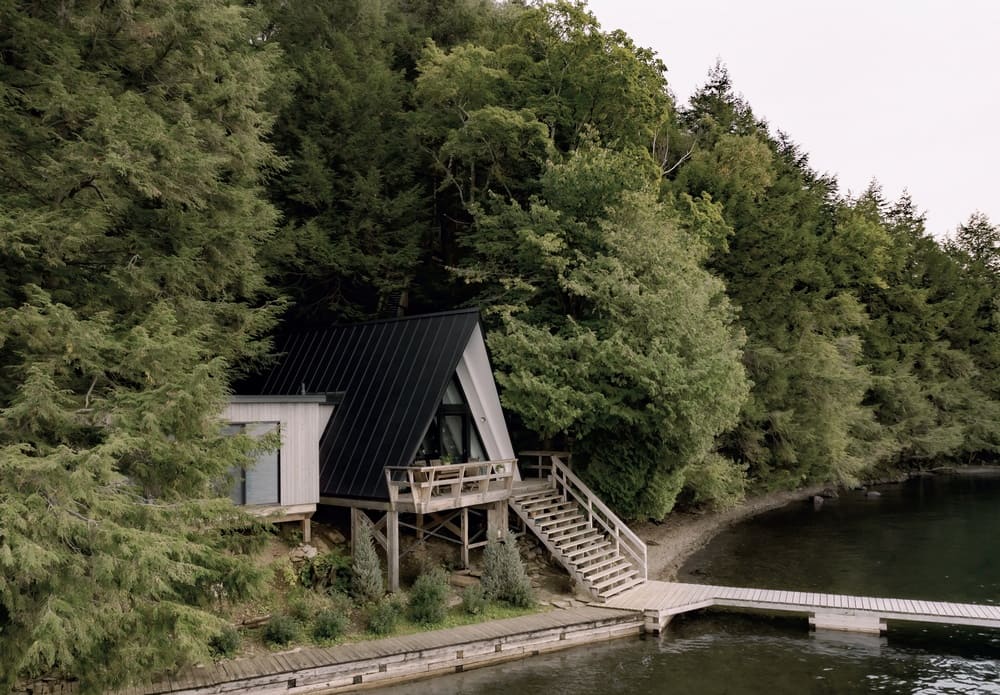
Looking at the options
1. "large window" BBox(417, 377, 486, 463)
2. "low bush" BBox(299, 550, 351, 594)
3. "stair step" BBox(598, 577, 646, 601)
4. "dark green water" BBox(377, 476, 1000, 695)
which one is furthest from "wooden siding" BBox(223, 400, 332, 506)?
"stair step" BBox(598, 577, 646, 601)

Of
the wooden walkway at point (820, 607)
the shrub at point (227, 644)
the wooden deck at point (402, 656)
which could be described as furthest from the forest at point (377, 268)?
the wooden walkway at point (820, 607)

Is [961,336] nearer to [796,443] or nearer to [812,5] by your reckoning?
[796,443]

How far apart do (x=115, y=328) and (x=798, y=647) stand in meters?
14.0

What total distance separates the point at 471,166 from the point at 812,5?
12700mm

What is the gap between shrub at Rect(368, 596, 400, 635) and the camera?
13.2m

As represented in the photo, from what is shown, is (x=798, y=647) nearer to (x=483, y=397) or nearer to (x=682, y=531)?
(x=483, y=397)

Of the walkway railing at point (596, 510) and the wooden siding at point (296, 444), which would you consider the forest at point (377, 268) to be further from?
the wooden siding at point (296, 444)

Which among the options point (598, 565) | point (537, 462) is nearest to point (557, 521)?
point (598, 565)

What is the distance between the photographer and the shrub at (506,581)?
15273mm

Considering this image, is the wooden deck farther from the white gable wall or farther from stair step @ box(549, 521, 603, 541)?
the white gable wall

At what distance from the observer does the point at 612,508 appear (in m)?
19.8

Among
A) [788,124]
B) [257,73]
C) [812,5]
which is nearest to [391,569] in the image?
[257,73]

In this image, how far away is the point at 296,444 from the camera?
1498 centimetres

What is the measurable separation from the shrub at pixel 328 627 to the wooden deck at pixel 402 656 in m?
0.33
